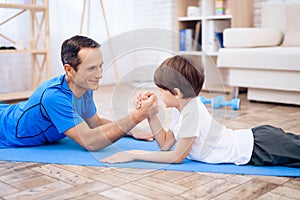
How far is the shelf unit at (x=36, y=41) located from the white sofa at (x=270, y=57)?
4.06 ft

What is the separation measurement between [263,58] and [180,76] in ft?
4.79

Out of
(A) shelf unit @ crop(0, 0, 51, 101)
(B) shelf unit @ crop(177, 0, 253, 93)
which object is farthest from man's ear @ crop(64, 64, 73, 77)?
(B) shelf unit @ crop(177, 0, 253, 93)

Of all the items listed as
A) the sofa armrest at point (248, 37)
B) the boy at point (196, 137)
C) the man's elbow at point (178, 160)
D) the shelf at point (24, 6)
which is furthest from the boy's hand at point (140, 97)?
the shelf at point (24, 6)

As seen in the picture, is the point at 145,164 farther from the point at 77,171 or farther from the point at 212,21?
the point at 212,21

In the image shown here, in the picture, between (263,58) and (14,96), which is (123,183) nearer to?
(263,58)

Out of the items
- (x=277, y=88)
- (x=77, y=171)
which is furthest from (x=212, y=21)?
(x=77, y=171)

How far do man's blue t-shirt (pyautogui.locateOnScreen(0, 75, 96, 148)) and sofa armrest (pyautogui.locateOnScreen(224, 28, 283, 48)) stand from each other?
145cm

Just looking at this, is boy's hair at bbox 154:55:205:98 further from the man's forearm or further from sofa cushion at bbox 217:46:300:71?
sofa cushion at bbox 217:46:300:71

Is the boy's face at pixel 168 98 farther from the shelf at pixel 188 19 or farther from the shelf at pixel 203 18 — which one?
the shelf at pixel 188 19

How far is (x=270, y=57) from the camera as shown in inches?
101

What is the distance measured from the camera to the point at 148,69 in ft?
4.49

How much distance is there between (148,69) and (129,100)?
13 cm

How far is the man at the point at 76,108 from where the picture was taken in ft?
4.73

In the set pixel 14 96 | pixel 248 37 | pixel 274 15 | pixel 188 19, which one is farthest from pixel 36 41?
pixel 274 15
